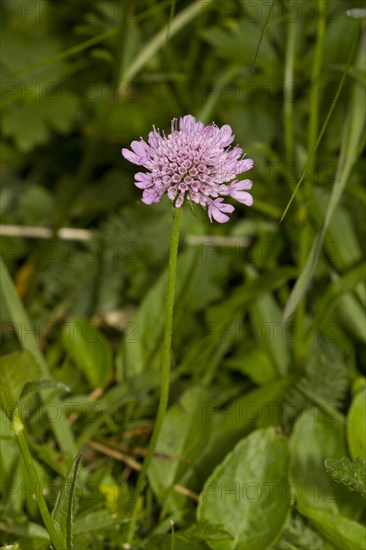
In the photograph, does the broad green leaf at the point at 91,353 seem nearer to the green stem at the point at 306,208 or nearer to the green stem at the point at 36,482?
the green stem at the point at 306,208

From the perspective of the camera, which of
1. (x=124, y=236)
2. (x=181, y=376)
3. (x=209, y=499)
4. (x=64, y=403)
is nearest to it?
(x=209, y=499)

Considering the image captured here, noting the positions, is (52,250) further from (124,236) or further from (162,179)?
(162,179)

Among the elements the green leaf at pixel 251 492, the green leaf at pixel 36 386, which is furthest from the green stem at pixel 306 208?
the green leaf at pixel 36 386

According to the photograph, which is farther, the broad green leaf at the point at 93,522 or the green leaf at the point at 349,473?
the broad green leaf at the point at 93,522

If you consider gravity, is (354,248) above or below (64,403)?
above

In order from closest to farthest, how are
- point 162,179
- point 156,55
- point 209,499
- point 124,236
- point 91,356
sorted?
point 162,179 → point 209,499 → point 91,356 → point 124,236 → point 156,55

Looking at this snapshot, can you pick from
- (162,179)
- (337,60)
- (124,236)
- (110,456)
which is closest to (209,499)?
(110,456)

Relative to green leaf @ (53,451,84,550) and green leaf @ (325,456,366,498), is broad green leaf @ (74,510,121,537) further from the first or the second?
green leaf @ (325,456,366,498)
